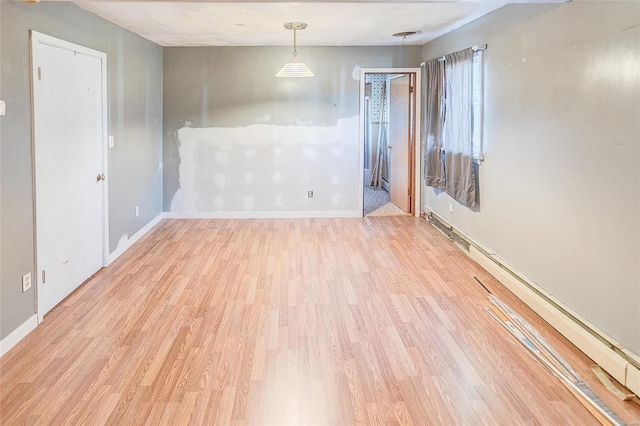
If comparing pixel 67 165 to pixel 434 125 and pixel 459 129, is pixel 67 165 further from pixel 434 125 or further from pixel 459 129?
pixel 434 125

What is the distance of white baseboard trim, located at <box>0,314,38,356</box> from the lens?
Result: 9.91 ft

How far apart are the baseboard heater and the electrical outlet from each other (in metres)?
3.52

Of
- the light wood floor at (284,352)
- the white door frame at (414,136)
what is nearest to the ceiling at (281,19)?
the white door frame at (414,136)

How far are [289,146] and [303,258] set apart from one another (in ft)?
8.12

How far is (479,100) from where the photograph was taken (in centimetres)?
488

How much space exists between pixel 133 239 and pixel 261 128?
242 centimetres

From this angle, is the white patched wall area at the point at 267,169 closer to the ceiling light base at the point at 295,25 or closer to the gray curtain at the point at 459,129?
the gray curtain at the point at 459,129

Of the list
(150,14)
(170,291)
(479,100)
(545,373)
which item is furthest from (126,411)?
(479,100)

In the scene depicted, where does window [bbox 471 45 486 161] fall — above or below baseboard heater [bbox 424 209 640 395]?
above

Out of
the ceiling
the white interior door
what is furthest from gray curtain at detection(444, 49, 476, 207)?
the white interior door

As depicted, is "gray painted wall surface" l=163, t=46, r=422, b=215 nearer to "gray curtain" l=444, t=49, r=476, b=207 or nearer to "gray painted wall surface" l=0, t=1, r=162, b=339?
"gray painted wall surface" l=0, t=1, r=162, b=339

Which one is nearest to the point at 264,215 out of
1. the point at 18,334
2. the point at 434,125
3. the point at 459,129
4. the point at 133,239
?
the point at 133,239

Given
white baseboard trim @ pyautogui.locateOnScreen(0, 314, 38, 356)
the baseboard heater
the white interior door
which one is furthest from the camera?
the white interior door

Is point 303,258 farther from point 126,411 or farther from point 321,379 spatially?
point 126,411
